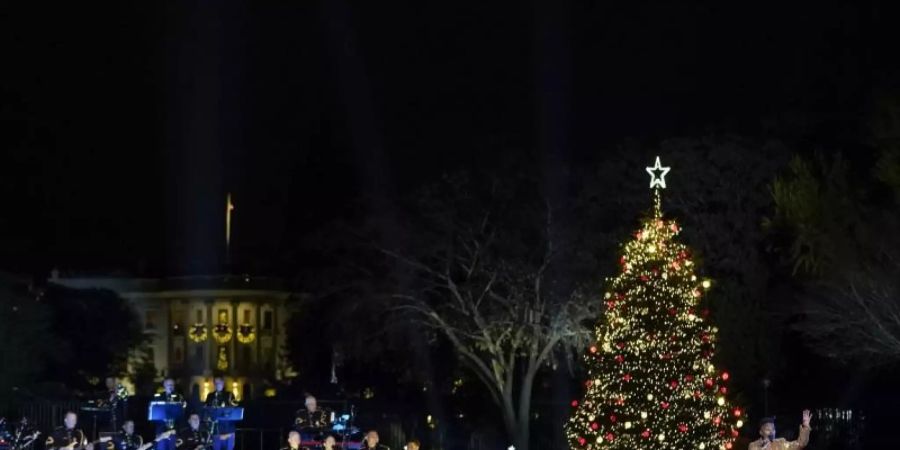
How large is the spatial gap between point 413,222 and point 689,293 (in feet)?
56.6

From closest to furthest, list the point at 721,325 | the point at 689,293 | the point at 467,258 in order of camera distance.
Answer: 1. the point at 689,293
2. the point at 721,325
3. the point at 467,258

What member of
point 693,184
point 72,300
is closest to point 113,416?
point 693,184

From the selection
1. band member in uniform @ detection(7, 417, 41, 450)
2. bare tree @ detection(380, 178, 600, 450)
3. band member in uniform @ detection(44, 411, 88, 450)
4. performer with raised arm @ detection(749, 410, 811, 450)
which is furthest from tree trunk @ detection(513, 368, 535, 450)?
performer with raised arm @ detection(749, 410, 811, 450)

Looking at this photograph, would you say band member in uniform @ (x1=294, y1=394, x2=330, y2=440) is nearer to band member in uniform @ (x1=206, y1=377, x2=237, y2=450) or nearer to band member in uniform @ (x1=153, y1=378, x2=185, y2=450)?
band member in uniform @ (x1=153, y1=378, x2=185, y2=450)

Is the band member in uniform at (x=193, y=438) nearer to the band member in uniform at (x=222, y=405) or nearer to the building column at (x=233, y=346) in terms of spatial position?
the band member in uniform at (x=222, y=405)

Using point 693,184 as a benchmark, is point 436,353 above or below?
below

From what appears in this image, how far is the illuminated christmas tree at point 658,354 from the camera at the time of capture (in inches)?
856

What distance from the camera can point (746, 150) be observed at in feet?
112

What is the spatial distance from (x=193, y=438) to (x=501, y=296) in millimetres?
16204

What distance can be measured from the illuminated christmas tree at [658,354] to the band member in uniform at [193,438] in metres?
5.66

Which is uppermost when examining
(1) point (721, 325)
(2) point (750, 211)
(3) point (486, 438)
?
(2) point (750, 211)

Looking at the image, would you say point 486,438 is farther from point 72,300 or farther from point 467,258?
point 72,300

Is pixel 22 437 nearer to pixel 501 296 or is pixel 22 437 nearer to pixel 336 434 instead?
pixel 336 434

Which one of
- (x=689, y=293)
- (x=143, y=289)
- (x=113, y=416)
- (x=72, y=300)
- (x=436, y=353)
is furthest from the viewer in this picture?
(x=143, y=289)
